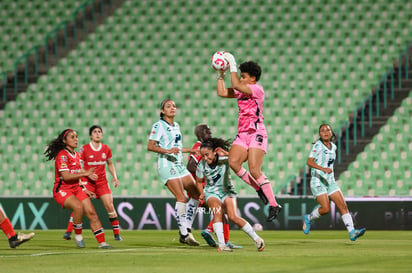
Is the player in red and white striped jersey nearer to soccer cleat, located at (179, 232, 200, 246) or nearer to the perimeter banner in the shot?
soccer cleat, located at (179, 232, 200, 246)

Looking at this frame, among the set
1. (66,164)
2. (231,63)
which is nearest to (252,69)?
(231,63)

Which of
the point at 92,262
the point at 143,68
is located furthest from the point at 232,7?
the point at 92,262

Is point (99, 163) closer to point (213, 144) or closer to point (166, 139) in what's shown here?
point (166, 139)

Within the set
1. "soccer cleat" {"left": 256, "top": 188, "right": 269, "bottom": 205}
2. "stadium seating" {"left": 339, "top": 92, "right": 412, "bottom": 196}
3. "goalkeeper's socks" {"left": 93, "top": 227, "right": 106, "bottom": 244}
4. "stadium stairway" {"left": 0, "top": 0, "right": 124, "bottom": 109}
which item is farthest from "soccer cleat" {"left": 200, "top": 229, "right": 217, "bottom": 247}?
"stadium stairway" {"left": 0, "top": 0, "right": 124, "bottom": 109}

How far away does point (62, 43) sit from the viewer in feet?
82.1

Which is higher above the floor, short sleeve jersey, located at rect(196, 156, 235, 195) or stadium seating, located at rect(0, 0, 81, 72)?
stadium seating, located at rect(0, 0, 81, 72)

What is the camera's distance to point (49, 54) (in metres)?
24.8

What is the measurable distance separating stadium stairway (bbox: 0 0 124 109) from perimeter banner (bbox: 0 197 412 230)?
561 centimetres

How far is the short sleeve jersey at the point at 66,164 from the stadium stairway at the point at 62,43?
1215 centimetres

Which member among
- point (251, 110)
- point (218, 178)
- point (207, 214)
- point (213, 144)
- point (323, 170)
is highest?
point (251, 110)

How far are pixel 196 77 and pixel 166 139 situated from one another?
36.8ft

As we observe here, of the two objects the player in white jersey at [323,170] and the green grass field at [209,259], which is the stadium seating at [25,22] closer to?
the player in white jersey at [323,170]

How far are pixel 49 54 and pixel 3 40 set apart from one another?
1.55m

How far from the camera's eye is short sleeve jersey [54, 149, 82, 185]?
11789 mm
